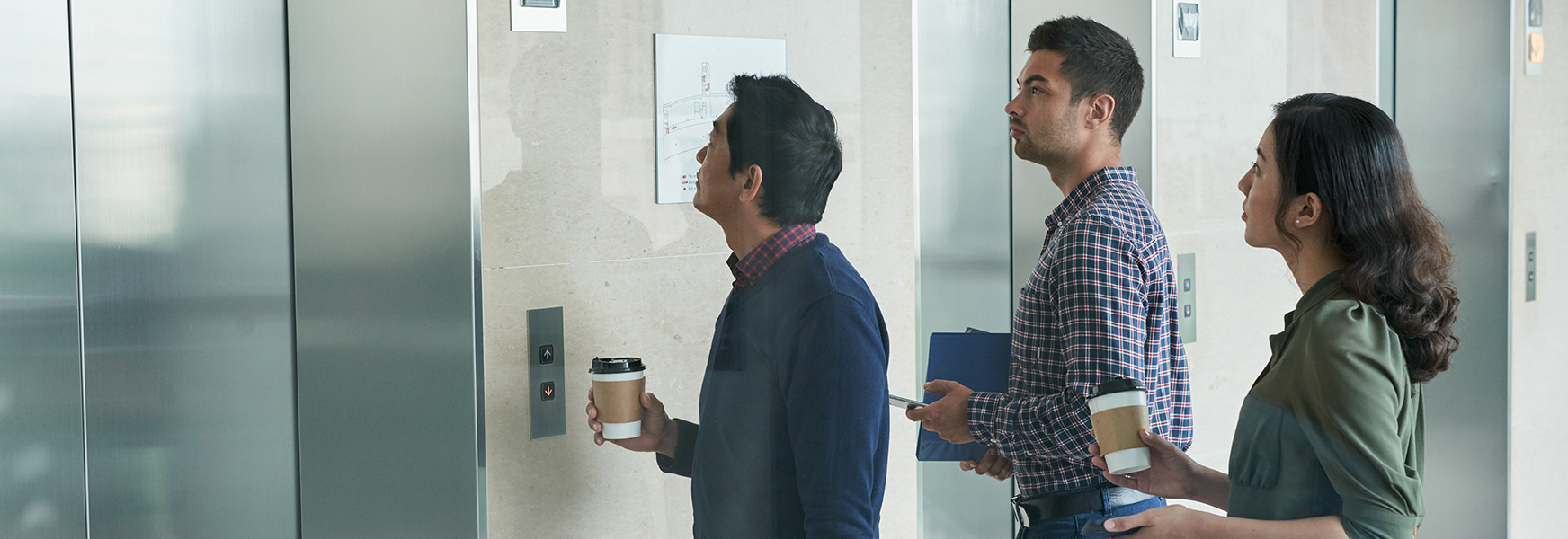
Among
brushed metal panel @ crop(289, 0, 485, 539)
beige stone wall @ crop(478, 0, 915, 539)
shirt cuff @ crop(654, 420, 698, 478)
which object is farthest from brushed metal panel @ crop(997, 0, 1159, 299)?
brushed metal panel @ crop(289, 0, 485, 539)

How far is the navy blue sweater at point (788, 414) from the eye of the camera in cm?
202

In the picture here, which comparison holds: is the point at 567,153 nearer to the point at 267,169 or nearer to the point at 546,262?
the point at 546,262

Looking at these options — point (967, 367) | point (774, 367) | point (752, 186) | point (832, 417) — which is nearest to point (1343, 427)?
point (967, 367)

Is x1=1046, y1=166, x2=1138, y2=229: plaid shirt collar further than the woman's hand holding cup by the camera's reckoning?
Yes

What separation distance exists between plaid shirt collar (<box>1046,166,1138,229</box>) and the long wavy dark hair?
0.36 metres

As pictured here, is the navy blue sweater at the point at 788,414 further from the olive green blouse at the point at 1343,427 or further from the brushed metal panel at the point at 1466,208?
the brushed metal panel at the point at 1466,208

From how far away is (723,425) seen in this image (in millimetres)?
2080

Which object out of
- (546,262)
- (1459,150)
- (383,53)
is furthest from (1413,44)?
(383,53)

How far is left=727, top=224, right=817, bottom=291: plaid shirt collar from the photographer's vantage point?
206 cm

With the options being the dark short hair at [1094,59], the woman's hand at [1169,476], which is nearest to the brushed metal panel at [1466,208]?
the dark short hair at [1094,59]

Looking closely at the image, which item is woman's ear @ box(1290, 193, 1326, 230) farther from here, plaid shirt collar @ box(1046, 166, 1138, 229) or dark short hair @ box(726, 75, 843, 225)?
dark short hair @ box(726, 75, 843, 225)

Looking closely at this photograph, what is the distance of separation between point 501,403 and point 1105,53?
4.48ft

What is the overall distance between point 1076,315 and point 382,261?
1214mm

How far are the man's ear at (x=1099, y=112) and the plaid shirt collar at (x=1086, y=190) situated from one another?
0.31 ft
